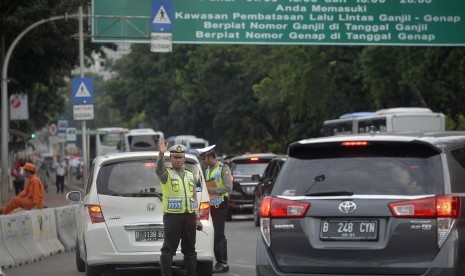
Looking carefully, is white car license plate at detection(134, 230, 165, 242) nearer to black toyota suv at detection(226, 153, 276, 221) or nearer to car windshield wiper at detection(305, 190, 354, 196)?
car windshield wiper at detection(305, 190, 354, 196)

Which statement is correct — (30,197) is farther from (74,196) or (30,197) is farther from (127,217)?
(127,217)

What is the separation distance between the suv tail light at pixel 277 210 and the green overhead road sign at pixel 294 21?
26.5 meters

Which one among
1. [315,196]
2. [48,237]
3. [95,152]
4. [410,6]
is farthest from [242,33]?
[95,152]

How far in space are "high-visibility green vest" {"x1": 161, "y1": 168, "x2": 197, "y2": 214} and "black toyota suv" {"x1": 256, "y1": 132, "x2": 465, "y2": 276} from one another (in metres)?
3.71

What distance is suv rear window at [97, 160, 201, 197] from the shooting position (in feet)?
47.6

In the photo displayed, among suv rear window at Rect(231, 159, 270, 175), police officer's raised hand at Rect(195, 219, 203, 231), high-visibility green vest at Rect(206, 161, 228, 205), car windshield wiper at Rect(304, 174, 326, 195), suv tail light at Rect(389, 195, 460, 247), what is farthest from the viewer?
suv rear window at Rect(231, 159, 270, 175)

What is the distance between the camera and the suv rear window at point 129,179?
14516 millimetres

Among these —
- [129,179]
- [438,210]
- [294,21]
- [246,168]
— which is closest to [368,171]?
[438,210]

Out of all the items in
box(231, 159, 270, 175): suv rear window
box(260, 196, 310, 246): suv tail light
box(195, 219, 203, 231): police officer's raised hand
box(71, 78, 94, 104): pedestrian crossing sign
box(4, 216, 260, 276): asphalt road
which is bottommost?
box(4, 216, 260, 276): asphalt road

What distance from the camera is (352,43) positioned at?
119 feet

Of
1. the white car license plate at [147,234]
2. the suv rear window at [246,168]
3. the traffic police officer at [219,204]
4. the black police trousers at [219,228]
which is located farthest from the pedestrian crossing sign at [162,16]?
the white car license plate at [147,234]

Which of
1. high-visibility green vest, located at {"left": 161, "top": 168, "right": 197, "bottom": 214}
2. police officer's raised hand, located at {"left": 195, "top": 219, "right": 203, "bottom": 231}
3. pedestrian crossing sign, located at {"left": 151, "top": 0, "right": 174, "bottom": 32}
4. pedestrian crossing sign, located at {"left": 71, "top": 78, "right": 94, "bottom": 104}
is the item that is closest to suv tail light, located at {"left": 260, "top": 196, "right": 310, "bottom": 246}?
high-visibility green vest, located at {"left": 161, "top": 168, "right": 197, "bottom": 214}

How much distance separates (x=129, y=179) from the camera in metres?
14.6

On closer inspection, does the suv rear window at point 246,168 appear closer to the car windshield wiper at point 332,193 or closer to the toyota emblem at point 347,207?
the car windshield wiper at point 332,193
